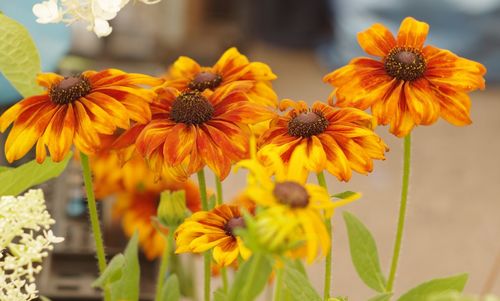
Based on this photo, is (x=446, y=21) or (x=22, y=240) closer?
(x=22, y=240)

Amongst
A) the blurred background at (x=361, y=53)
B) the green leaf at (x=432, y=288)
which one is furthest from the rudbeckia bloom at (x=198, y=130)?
the blurred background at (x=361, y=53)

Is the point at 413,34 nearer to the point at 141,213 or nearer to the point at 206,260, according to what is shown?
the point at 206,260

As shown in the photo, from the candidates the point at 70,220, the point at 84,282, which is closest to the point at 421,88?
the point at 84,282

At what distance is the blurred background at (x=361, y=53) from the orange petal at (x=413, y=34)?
774 mm

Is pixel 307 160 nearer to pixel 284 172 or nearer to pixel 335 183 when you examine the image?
pixel 284 172

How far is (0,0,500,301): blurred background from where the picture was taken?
5.60 ft

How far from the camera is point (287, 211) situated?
1.12ft

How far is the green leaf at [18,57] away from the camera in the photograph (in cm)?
49

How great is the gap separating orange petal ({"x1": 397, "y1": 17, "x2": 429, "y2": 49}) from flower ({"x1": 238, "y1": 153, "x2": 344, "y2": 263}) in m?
0.17

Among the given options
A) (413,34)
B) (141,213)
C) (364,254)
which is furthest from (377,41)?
(141,213)

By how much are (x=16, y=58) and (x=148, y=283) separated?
323 mm

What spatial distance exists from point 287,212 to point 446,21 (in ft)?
6.45

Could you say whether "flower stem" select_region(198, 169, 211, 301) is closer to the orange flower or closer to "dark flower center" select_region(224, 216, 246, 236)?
"dark flower center" select_region(224, 216, 246, 236)

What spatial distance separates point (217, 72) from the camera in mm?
552
